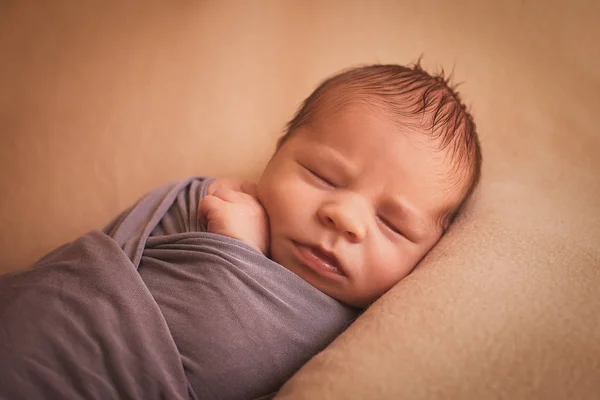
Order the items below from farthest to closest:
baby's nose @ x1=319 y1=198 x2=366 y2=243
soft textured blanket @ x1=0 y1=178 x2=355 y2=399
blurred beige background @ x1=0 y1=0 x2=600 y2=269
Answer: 1. blurred beige background @ x1=0 y1=0 x2=600 y2=269
2. baby's nose @ x1=319 y1=198 x2=366 y2=243
3. soft textured blanket @ x1=0 y1=178 x2=355 y2=399

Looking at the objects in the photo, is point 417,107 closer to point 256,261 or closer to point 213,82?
point 256,261

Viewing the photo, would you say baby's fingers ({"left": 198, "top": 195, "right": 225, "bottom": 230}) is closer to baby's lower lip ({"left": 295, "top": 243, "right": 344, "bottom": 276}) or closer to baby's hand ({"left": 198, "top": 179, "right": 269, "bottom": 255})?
baby's hand ({"left": 198, "top": 179, "right": 269, "bottom": 255})

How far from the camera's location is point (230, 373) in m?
0.62

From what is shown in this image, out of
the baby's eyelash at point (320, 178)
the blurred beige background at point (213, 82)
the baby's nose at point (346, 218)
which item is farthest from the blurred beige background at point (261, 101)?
the baby's eyelash at point (320, 178)

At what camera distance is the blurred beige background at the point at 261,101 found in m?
0.77

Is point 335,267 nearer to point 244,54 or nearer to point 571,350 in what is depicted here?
point 571,350

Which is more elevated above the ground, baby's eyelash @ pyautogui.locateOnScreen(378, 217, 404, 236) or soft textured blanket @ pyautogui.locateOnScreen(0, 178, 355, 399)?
baby's eyelash @ pyautogui.locateOnScreen(378, 217, 404, 236)

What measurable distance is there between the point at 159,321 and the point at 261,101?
0.74 meters

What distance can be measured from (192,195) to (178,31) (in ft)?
1.92

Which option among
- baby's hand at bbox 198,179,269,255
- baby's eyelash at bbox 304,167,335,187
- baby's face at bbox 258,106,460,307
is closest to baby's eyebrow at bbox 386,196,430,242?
baby's face at bbox 258,106,460,307

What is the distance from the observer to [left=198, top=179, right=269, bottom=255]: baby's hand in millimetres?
754

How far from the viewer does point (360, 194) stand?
74 cm

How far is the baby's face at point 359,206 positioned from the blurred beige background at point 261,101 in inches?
3.0

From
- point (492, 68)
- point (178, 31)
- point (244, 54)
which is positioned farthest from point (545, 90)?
point (178, 31)
